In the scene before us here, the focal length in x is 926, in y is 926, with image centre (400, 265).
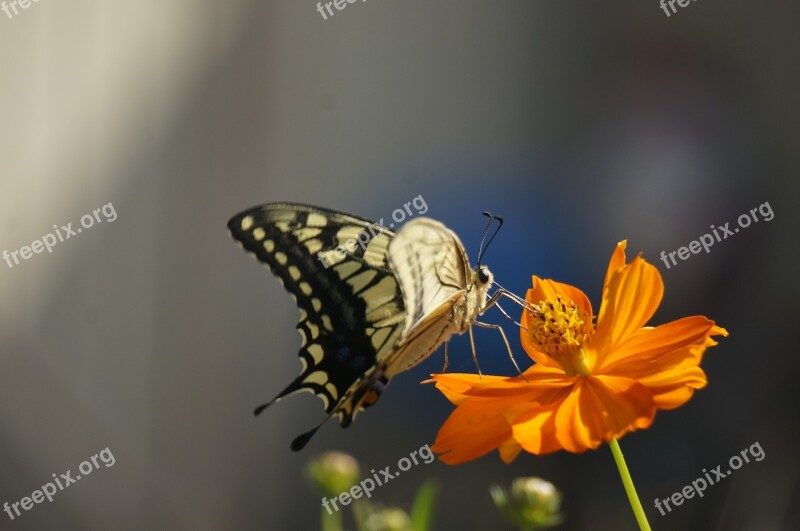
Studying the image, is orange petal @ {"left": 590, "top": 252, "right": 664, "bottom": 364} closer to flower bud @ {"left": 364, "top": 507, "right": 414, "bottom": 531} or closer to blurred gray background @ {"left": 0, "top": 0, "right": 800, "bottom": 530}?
flower bud @ {"left": 364, "top": 507, "right": 414, "bottom": 531}

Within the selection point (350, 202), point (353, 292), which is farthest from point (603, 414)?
point (350, 202)

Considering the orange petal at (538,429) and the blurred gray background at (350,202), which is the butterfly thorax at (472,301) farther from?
the blurred gray background at (350,202)

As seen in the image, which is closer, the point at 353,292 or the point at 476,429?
the point at 476,429

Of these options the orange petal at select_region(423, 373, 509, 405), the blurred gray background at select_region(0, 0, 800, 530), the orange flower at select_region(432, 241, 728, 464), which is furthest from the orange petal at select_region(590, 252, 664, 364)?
the blurred gray background at select_region(0, 0, 800, 530)

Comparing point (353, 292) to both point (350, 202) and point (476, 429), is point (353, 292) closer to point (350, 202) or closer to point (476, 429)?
point (476, 429)

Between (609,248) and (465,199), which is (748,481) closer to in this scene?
(609,248)

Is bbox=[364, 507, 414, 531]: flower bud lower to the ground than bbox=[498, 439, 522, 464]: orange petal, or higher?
higher
